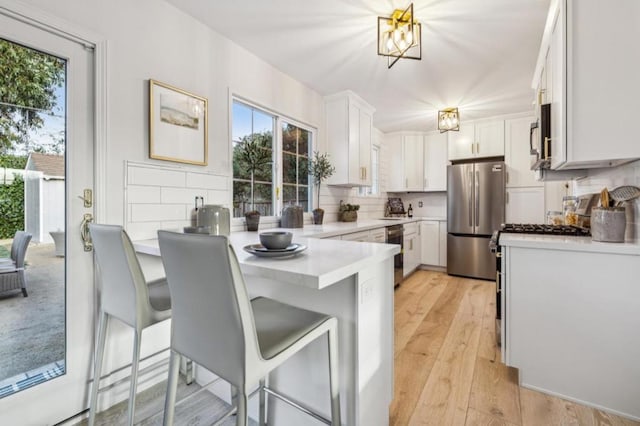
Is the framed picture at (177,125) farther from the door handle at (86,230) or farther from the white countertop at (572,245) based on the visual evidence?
the white countertop at (572,245)

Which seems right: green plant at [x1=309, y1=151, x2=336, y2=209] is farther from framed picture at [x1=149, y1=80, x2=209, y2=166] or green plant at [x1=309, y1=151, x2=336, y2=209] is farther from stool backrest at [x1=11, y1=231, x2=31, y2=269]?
stool backrest at [x1=11, y1=231, x2=31, y2=269]

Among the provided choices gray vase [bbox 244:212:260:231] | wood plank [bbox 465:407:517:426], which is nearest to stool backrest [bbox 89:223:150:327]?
gray vase [bbox 244:212:260:231]

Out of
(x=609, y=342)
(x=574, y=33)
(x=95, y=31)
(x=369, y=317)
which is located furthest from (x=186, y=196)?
(x=609, y=342)

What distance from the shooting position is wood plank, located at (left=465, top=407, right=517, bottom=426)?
1474mm

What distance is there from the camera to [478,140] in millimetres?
4559

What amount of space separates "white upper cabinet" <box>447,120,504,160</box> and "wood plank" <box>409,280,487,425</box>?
2740mm

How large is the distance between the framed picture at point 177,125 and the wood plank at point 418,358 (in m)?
2.04

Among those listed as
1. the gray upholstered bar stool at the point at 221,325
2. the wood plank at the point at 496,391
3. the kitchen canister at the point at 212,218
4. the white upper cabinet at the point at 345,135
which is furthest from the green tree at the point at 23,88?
the wood plank at the point at 496,391

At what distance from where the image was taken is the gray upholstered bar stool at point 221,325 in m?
0.80

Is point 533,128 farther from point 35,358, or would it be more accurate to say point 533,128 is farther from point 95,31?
point 35,358

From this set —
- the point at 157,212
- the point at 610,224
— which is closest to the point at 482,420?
the point at 610,224

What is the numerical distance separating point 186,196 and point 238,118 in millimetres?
910

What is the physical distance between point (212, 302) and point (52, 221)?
51.2 inches

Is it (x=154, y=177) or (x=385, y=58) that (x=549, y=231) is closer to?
(x=385, y=58)
